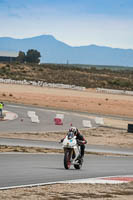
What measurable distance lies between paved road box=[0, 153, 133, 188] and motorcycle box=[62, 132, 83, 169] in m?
0.28

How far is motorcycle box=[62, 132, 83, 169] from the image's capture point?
2027 cm

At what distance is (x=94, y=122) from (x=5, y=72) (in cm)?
9618

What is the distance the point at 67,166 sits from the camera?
69.2 ft

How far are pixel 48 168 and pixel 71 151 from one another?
4.81 ft

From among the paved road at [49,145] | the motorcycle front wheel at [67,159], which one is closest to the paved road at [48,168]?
the motorcycle front wheel at [67,159]

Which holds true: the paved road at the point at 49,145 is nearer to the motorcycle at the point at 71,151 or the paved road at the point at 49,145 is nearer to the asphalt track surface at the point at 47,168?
the asphalt track surface at the point at 47,168

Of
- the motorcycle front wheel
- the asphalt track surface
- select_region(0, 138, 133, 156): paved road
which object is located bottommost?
select_region(0, 138, 133, 156): paved road

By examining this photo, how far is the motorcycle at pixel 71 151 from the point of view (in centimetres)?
2027

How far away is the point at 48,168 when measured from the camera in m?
21.5

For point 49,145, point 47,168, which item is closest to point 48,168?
point 47,168

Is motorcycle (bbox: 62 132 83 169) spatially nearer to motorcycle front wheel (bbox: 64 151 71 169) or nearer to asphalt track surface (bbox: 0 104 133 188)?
motorcycle front wheel (bbox: 64 151 71 169)

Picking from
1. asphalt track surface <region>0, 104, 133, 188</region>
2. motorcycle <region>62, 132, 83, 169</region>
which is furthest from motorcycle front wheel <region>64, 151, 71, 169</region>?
asphalt track surface <region>0, 104, 133, 188</region>

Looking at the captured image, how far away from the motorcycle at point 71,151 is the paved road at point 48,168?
28 centimetres

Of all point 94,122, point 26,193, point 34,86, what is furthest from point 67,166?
point 34,86
